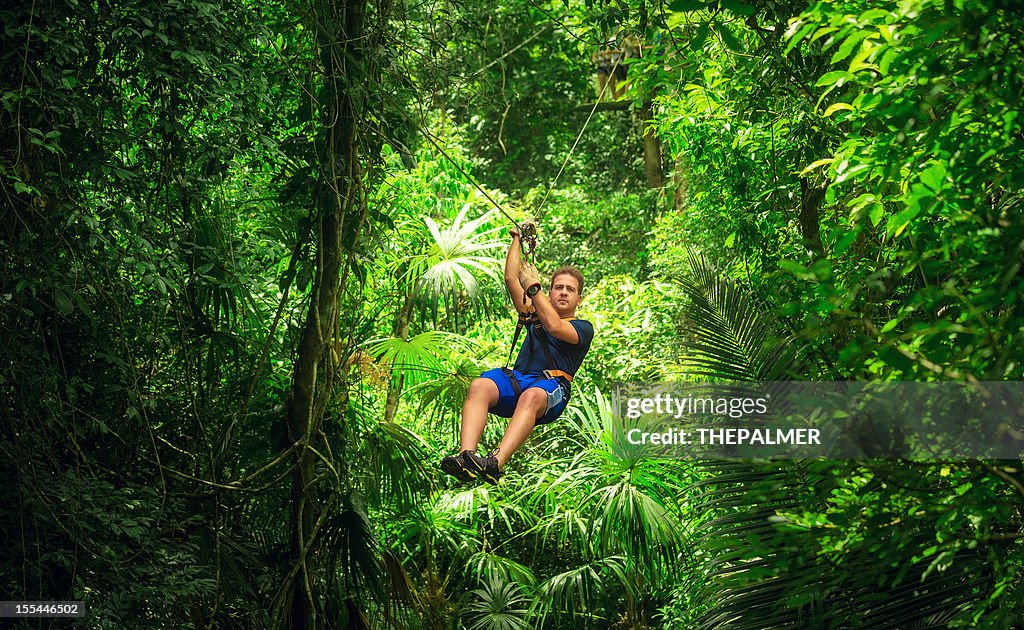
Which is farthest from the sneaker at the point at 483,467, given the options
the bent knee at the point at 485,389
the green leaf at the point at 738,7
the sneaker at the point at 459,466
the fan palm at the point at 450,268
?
the green leaf at the point at 738,7

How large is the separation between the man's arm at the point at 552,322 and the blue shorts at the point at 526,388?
0.22 m

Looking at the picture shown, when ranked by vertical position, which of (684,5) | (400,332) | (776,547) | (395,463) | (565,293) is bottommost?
(776,547)

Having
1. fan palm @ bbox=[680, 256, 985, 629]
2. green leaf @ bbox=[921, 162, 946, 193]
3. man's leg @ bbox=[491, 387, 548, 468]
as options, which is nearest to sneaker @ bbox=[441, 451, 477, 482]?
man's leg @ bbox=[491, 387, 548, 468]

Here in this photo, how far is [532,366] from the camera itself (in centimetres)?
486

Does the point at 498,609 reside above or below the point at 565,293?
below

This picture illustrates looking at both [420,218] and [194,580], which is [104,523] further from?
[420,218]

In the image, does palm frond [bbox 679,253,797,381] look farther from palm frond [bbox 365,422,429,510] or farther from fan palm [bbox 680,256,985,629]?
palm frond [bbox 365,422,429,510]

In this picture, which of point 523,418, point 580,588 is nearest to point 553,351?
point 523,418

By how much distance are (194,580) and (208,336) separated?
54.7 inches

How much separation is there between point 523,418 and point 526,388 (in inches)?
7.1

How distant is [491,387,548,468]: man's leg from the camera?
15.1 feet

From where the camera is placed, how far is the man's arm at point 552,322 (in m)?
4.62

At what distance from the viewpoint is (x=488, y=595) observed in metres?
6.93

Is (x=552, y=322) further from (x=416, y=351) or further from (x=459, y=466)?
(x=416, y=351)
